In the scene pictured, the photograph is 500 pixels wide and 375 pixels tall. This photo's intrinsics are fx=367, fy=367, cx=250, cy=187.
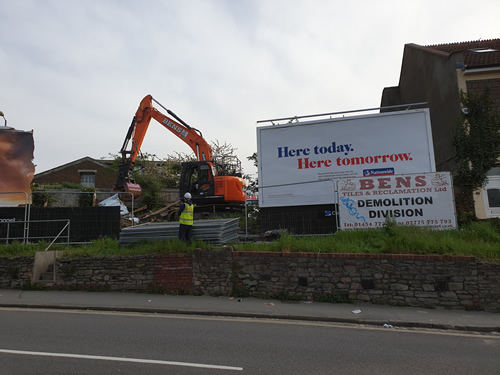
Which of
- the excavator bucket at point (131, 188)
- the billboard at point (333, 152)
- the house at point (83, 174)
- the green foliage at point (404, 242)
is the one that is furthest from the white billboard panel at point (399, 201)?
the house at point (83, 174)

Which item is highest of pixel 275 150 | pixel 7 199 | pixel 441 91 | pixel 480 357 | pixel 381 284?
pixel 441 91

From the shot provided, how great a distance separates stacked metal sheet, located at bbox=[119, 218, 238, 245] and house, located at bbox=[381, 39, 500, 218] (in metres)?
8.14

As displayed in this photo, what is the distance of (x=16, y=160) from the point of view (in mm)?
15391

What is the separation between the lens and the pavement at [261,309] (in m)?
7.30

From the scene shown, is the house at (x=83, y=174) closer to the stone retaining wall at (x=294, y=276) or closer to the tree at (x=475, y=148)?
the stone retaining wall at (x=294, y=276)

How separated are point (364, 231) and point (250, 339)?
209 inches

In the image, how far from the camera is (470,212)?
40.4 feet

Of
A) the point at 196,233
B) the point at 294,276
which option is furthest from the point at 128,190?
the point at 294,276

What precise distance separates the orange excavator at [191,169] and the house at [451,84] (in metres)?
9.11

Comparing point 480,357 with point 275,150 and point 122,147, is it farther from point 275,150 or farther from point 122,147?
point 122,147

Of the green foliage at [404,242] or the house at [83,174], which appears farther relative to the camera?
the house at [83,174]

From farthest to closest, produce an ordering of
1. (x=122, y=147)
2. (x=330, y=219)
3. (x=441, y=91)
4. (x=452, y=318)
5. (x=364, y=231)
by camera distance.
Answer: (x=122, y=147) < (x=441, y=91) < (x=330, y=219) < (x=364, y=231) < (x=452, y=318)

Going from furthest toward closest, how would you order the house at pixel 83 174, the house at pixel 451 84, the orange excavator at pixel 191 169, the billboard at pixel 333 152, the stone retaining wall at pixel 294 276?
the house at pixel 83 174 → the orange excavator at pixel 191 169 → the house at pixel 451 84 → the billboard at pixel 333 152 → the stone retaining wall at pixel 294 276

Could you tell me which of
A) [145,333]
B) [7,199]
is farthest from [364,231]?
[7,199]
